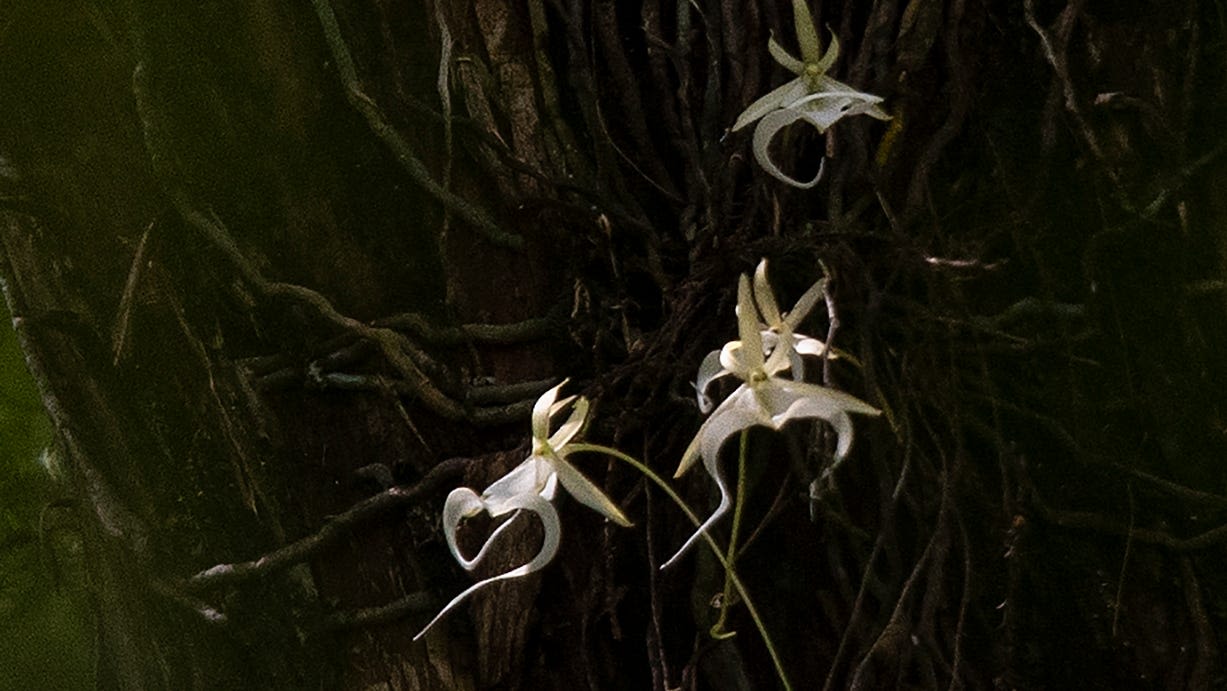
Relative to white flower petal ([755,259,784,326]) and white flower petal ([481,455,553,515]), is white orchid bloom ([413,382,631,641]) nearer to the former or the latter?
white flower petal ([481,455,553,515])

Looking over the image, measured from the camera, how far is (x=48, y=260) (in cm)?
95

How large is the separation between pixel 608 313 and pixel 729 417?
1.05ft

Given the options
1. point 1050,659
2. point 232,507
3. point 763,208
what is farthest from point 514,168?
point 1050,659

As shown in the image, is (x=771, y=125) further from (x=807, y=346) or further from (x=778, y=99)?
(x=807, y=346)

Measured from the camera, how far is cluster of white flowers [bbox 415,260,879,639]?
2.01 feet

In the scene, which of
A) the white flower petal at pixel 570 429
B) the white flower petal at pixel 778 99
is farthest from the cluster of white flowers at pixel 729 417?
the white flower petal at pixel 778 99

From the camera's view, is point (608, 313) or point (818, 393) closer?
point (818, 393)

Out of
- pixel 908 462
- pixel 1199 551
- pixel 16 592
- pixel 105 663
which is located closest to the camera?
pixel 908 462

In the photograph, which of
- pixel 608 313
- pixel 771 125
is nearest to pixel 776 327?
pixel 771 125

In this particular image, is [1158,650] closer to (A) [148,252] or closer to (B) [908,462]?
(B) [908,462]

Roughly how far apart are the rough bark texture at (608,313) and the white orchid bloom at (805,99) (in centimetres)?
17

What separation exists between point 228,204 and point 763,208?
Answer: 41 centimetres

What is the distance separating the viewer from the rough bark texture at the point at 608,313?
0.91 metres

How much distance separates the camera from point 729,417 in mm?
624
